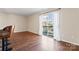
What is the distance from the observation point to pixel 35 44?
2645mm

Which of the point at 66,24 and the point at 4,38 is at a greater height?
the point at 66,24

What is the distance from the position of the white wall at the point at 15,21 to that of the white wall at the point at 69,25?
3.48 feet

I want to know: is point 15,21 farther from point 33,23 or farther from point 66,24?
point 66,24

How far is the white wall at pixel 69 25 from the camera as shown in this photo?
8.91ft

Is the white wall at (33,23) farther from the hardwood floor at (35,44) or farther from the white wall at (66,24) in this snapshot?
the hardwood floor at (35,44)

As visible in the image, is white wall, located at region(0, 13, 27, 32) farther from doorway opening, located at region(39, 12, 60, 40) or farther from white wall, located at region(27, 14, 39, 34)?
doorway opening, located at region(39, 12, 60, 40)

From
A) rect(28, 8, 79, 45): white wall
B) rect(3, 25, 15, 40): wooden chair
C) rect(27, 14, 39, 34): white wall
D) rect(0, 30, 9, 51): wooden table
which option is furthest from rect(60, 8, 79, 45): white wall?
rect(0, 30, 9, 51): wooden table

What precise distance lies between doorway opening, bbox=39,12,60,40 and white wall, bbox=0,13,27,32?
513mm

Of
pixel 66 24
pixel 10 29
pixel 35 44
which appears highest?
pixel 66 24

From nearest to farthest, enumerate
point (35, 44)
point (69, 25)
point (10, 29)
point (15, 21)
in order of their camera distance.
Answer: point (10, 29) → point (15, 21) → point (35, 44) → point (69, 25)

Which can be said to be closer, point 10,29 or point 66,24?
point 10,29

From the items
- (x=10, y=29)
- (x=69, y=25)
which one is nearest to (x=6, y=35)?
(x=10, y=29)

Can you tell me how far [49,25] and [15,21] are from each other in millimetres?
939
